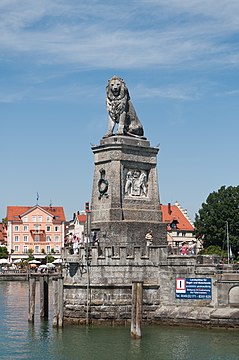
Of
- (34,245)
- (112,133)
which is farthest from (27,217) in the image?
→ (112,133)

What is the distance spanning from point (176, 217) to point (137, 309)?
284 ft

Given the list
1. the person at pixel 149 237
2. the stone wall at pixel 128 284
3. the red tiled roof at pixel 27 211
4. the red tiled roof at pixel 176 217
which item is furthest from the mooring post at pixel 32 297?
the red tiled roof at pixel 27 211

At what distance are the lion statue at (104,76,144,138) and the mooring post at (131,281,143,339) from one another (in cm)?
1282

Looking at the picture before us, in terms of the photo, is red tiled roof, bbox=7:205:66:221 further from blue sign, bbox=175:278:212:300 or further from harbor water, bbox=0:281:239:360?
blue sign, bbox=175:278:212:300

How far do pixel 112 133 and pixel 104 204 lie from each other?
4.84 meters

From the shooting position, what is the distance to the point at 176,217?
124 metres

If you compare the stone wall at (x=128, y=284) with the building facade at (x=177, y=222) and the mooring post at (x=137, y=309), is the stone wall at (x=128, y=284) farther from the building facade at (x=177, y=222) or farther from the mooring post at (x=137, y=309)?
the building facade at (x=177, y=222)

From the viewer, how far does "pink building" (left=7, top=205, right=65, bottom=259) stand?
480ft

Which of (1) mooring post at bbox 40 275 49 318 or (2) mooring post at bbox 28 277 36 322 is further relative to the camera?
(1) mooring post at bbox 40 275 49 318

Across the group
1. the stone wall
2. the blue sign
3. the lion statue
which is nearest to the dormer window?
the lion statue

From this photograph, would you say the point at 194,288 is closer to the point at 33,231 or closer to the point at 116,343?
the point at 116,343

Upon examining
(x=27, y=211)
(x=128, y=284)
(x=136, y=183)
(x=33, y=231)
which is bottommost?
(x=128, y=284)

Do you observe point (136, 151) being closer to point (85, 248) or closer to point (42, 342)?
point (85, 248)

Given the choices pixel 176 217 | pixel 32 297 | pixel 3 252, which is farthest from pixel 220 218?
pixel 3 252
